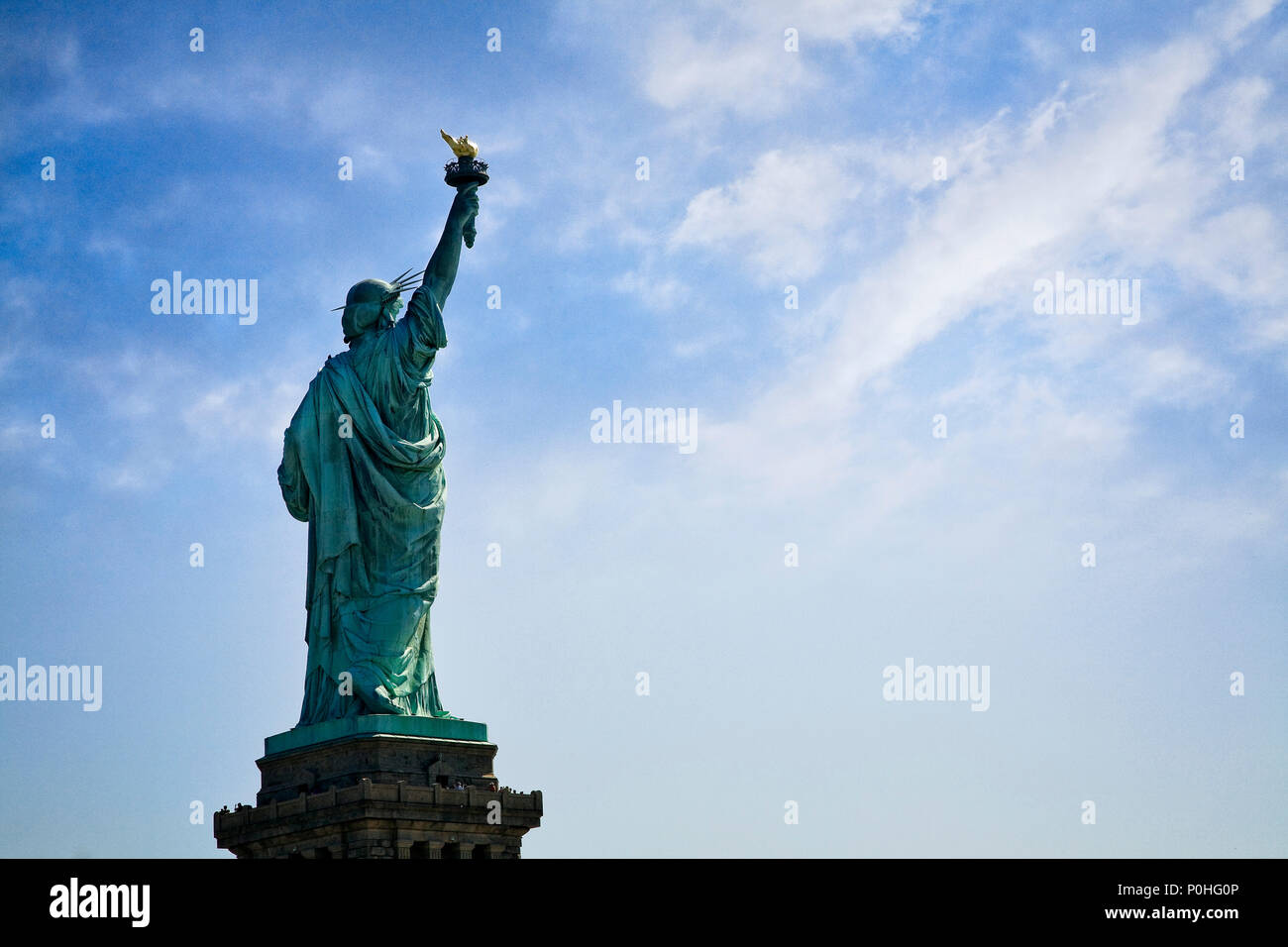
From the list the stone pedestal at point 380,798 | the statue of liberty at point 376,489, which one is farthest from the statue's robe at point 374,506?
the stone pedestal at point 380,798

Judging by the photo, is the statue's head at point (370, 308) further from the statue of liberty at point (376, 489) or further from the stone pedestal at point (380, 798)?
the stone pedestal at point (380, 798)

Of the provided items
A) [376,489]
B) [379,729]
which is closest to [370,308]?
[376,489]

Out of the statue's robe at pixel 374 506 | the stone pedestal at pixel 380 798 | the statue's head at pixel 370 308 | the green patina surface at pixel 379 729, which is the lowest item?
the stone pedestal at pixel 380 798

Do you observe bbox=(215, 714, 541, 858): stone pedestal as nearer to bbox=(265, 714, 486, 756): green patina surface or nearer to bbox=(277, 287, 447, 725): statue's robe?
bbox=(265, 714, 486, 756): green patina surface
